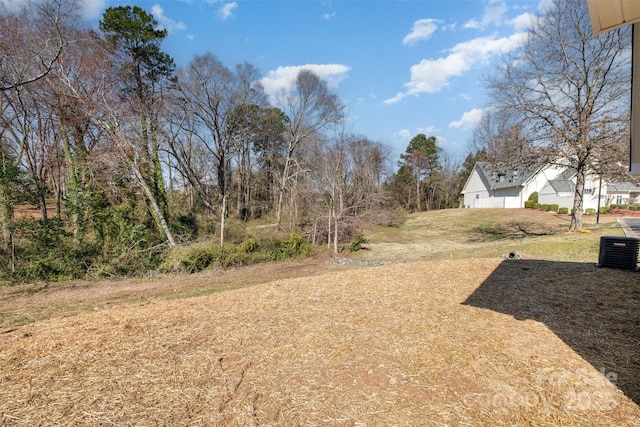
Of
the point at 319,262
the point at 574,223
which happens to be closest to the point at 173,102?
the point at 319,262

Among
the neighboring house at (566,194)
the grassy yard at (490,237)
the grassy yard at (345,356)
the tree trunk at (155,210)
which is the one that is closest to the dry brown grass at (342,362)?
the grassy yard at (345,356)

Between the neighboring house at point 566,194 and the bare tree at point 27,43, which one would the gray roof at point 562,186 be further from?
the bare tree at point 27,43

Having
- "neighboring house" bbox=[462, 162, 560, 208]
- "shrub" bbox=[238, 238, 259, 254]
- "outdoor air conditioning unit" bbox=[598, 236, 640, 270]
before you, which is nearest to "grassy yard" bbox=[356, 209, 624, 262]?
"outdoor air conditioning unit" bbox=[598, 236, 640, 270]

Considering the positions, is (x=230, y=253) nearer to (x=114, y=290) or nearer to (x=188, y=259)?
(x=188, y=259)

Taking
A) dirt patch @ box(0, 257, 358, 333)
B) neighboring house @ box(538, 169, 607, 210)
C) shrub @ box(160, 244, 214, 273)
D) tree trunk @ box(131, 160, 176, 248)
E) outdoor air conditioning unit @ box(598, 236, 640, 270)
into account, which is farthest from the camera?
neighboring house @ box(538, 169, 607, 210)

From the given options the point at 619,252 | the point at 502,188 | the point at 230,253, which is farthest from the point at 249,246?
the point at 502,188

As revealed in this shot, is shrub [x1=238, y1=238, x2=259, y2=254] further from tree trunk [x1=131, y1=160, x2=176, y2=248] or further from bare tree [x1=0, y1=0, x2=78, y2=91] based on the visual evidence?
bare tree [x1=0, y1=0, x2=78, y2=91]

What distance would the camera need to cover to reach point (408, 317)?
411cm

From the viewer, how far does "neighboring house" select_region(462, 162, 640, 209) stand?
80.1 feet

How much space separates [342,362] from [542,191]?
3099cm

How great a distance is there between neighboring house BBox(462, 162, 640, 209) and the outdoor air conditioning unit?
58.2ft

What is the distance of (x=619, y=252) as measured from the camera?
19.7 feet

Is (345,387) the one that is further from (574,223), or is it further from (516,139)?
(574,223)

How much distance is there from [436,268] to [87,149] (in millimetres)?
13922
